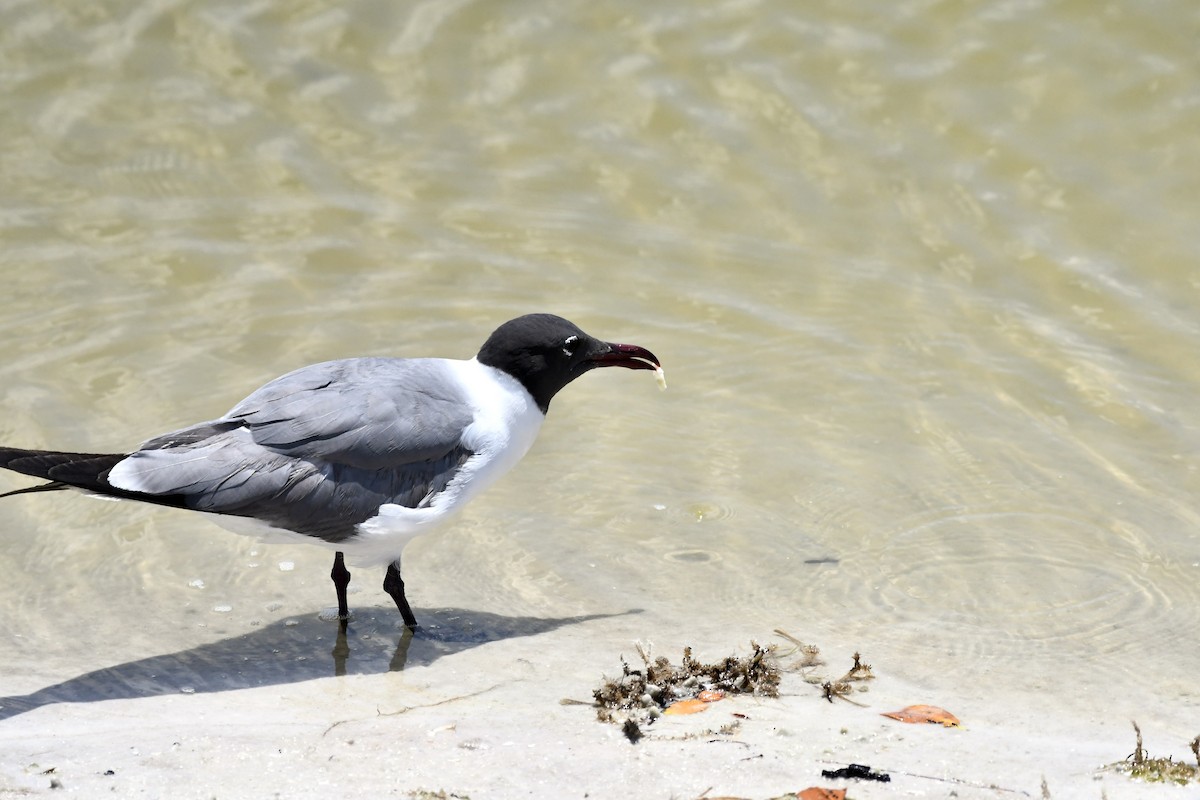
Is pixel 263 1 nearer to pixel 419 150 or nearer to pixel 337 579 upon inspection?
pixel 419 150

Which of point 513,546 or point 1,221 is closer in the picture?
point 513,546

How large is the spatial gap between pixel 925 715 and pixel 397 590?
1982mm

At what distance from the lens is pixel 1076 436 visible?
22.7ft

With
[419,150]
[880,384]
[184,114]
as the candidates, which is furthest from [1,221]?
[880,384]

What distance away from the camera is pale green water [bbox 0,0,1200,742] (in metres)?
5.67

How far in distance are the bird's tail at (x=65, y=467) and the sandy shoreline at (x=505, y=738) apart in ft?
2.14

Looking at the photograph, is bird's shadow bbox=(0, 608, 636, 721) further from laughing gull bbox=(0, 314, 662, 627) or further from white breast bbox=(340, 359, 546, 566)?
white breast bbox=(340, 359, 546, 566)

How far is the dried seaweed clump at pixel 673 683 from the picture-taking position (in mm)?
4426

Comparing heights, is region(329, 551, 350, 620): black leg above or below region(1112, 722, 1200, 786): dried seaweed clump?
below

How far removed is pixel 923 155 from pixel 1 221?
559 centimetres

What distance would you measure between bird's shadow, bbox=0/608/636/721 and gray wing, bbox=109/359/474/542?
0.45m

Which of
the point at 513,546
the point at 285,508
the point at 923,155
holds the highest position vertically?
the point at 923,155

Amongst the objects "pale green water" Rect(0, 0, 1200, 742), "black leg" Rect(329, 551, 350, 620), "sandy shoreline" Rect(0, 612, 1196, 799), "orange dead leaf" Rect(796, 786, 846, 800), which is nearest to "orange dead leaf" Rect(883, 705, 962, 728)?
"sandy shoreline" Rect(0, 612, 1196, 799)

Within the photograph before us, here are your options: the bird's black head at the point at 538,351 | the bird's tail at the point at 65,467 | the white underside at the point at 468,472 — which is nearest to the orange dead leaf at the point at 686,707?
the white underside at the point at 468,472
